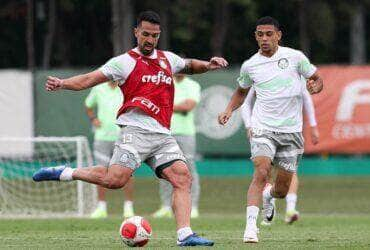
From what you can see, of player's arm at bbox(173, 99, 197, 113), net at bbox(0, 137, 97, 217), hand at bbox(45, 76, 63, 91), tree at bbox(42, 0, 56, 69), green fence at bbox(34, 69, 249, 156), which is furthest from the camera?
tree at bbox(42, 0, 56, 69)

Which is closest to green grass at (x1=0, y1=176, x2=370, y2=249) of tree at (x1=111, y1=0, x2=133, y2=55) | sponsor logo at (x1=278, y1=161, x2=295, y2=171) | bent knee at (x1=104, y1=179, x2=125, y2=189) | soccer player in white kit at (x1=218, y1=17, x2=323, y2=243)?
bent knee at (x1=104, y1=179, x2=125, y2=189)

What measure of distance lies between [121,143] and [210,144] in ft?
59.8

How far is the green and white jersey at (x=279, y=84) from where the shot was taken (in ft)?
45.6

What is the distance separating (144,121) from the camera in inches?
504

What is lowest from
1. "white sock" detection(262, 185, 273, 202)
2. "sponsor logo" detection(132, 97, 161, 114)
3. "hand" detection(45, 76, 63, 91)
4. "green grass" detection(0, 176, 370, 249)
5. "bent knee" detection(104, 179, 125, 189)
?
"green grass" detection(0, 176, 370, 249)

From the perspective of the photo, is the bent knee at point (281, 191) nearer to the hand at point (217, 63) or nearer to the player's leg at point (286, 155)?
the player's leg at point (286, 155)

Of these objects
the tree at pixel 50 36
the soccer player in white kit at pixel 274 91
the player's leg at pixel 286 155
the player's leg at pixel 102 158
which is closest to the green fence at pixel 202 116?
the player's leg at pixel 102 158

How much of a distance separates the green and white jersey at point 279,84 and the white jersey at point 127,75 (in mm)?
1307

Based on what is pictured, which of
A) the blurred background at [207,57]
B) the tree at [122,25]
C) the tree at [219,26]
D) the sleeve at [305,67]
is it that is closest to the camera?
the sleeve at [305,67]

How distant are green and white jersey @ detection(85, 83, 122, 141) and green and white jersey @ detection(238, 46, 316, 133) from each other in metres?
5.96

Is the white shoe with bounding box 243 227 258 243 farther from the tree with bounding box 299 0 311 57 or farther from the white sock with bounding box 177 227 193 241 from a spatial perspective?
the tree with bounding box 299 0 311 57

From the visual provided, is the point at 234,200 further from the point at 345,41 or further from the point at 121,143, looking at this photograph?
the point at 345,41

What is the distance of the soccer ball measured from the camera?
12.6 meters

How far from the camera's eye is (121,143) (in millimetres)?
12836
